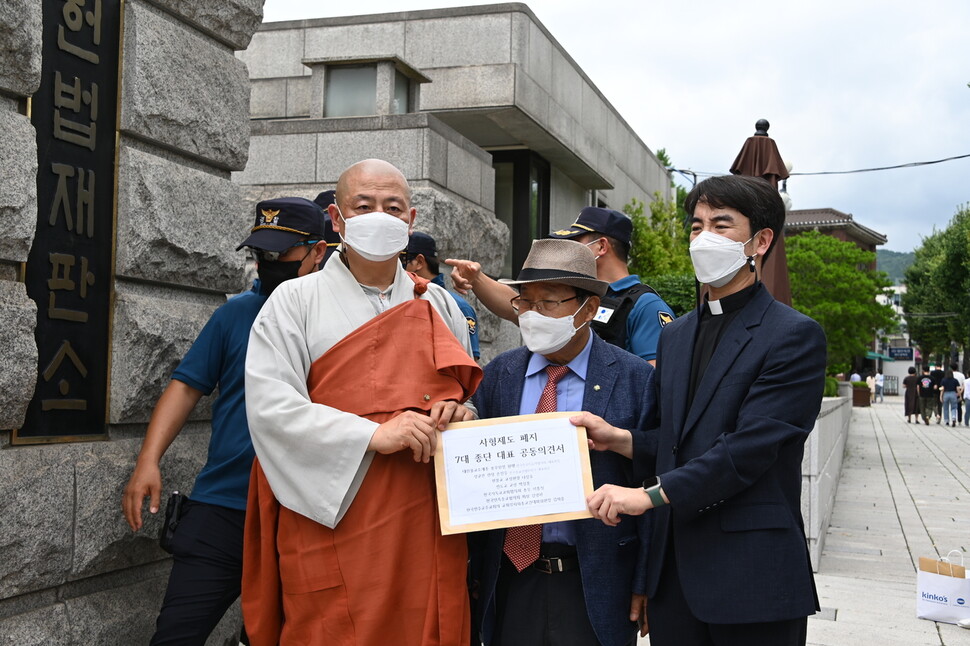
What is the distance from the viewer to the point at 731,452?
265 centimetres

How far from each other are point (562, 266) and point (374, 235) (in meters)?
0.65

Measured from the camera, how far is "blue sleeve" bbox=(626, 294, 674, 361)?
4008 millimetres

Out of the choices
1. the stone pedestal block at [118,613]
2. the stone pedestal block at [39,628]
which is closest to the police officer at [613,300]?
the stone pedestal block at [118,613]

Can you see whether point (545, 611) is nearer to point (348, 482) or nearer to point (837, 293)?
point (348, 482)

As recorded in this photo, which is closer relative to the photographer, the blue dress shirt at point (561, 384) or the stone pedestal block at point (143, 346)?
the blue dress shirt at point (561, 384)

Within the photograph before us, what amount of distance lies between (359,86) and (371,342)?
6687mm

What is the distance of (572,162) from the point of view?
13617 millimetres

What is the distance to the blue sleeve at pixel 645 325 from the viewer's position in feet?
13.1

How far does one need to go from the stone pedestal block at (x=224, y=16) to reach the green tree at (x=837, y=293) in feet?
112

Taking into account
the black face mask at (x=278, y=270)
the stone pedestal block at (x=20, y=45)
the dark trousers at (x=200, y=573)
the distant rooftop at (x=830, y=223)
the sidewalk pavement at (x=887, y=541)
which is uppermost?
the distant rooftop at (x=830, y=223)

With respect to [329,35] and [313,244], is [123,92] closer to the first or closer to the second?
[313,244]

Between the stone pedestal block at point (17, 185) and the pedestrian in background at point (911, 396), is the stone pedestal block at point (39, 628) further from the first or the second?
the pedestrian in background at point (911, 396)

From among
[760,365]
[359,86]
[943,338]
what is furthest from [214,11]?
[943,338]

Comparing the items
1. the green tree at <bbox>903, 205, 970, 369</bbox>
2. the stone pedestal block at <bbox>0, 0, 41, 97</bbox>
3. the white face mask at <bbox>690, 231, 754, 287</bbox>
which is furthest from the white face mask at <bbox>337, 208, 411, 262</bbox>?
the green tree at <bbox>903, 205, 970, 369</bbox>
